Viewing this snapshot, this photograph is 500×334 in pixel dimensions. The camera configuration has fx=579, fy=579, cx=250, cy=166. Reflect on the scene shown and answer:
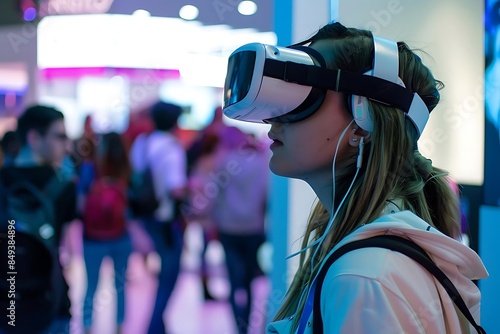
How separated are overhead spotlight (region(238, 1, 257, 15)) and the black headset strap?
2.53 metres

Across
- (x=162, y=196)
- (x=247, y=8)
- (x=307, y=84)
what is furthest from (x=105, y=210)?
(x=307, y=84)

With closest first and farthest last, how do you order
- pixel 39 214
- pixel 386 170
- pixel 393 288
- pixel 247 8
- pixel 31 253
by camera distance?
pixel 393 288 < pixel 386 170 < pixel 31 253 < pixel 39 214 < pixel 247 8

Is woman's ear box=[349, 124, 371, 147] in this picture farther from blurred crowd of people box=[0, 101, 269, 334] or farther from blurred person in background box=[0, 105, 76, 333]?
blurred person in background box=[0, 105, 76, 333]

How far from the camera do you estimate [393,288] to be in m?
0.69

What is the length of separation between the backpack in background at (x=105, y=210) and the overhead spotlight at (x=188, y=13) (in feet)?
3.50

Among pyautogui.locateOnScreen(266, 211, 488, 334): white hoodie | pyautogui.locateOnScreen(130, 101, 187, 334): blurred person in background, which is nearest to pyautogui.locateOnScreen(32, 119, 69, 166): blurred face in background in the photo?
pyautogui.locateOnScreen(130, 101, 187, 334): blurred person in background

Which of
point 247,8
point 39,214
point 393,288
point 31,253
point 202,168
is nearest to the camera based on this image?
point 393,288

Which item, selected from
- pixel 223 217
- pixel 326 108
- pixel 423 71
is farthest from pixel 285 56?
pixel 223 217

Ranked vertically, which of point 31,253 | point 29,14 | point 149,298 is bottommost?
point 149,298

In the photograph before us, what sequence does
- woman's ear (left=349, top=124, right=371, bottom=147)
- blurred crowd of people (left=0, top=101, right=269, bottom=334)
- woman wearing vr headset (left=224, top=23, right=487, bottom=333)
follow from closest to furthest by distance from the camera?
1. woman wearing vr headset (left=224, top=23, right=487, bottom=333)
2. woman's ear (left=349, top=124, right=371, bottom=147)
3. blurred crowd of people (left=0, top=101, right=269, bottom=334)

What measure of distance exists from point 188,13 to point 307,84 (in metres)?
2.74

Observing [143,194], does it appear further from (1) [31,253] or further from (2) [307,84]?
(2) [307,84]

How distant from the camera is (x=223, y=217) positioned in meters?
3.44

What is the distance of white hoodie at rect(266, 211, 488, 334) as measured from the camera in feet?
2.21
